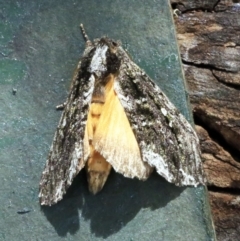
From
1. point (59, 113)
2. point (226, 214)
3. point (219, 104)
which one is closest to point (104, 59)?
point (59, 113)

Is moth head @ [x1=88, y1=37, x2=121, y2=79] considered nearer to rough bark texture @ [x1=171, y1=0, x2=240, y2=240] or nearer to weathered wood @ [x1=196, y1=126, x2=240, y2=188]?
rough bark texture @ [x1=171, y1=0, x2=240, y2=240]

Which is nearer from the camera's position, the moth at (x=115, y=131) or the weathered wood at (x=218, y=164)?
the moth at (x=115, y=131)

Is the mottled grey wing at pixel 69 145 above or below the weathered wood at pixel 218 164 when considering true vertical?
above

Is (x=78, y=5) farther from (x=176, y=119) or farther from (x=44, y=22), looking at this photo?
(x=176, y=119)

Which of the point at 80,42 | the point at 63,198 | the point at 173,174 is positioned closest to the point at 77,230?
the point at 63,198

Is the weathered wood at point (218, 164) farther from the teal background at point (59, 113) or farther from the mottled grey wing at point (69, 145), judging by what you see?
the mottled grey wing at point (69, 145)

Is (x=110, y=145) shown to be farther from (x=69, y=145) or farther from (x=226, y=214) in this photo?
(x=226, y=214)

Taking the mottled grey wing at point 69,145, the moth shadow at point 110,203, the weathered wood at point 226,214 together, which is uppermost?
the mottled grey wing at point 69,145

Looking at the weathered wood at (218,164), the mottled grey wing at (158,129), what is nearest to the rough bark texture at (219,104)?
the weathered wood at (218,164)
